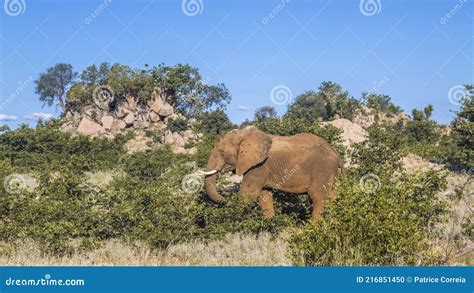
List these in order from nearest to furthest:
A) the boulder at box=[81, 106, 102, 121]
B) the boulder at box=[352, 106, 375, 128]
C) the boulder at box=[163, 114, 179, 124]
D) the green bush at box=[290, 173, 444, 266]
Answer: the green bush at box=[290, 173, 444, 266], the boulder at box=[163, 114, 179, 124], the boulder at box=[81, 106, 102, 121], the boulder at box=[352, 106, 375, 128]

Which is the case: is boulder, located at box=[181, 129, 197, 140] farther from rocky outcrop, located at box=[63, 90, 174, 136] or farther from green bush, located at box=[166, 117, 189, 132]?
rocky outcrop, located at box=[63, 90, 174, 136]

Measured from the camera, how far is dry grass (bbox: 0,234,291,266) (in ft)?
31.5

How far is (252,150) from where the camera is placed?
1469cm

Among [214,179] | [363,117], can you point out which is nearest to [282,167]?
[214,179]

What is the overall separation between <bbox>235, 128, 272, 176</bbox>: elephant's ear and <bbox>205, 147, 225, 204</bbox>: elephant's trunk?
0.56 meters

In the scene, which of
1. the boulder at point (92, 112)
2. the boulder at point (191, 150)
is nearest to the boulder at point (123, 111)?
the boulder at point (92, 112)

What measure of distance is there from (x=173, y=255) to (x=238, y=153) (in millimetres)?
4873

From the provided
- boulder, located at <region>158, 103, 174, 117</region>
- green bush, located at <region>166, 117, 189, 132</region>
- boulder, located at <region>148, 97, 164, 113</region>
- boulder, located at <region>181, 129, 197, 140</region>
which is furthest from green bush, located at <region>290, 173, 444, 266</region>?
boulder, located at <region>148, 97, 164, 113</region>

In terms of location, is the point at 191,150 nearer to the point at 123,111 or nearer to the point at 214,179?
the point at 123,111

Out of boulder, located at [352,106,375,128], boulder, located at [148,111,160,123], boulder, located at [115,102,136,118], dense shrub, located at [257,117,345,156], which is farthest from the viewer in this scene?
boulder, located at [352,106,375,128]

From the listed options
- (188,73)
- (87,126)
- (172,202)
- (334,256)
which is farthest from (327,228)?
(188,73)

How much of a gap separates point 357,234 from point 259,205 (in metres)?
4.82

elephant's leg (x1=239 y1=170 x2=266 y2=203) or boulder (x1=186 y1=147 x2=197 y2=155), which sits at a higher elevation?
boulder (x1=186 y1=147 x2=197 y2=155)

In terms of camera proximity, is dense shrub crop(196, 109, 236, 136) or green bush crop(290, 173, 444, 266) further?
dense shrub crop(196, 109, 236, 136)
